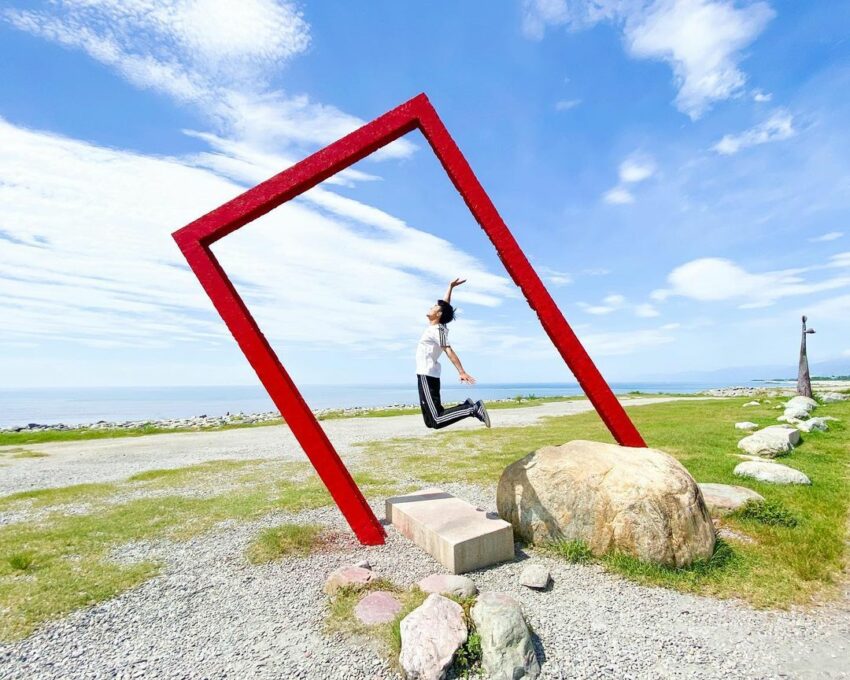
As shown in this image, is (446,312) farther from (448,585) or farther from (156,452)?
(156,452)

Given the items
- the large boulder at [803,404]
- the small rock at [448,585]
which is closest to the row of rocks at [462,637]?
the small rock at [448,585]

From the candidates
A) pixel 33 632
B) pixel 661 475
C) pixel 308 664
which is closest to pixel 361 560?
pixel 308 664

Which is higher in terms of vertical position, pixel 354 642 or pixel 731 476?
pixel 731 476

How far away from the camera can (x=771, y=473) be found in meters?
8.32

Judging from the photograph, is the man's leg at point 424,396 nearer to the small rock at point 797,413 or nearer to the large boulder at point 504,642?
the large boulder at point 504,642

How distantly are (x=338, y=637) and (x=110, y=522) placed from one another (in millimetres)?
5640

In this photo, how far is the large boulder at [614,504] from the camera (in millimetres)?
5023

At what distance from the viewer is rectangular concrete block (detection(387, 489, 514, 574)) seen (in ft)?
17.0

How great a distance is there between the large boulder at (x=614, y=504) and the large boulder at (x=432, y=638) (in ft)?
7.71

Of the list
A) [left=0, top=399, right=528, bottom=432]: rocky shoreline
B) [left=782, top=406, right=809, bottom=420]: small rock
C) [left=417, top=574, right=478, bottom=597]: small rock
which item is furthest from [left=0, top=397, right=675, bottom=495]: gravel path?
[left=782, top=406, right=809, bottom=420]: small rock

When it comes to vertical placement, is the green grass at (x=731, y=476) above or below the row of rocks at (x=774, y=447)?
below

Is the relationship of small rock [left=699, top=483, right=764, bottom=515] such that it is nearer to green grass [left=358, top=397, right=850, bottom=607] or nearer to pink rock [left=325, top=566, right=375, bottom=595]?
green grass [left=358, top=397, right=850, bottom=607]

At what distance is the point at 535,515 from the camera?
5785 millimetres

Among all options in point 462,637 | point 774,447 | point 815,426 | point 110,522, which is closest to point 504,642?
point 462,637
